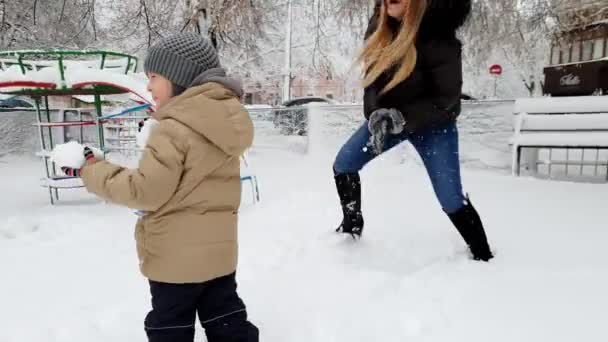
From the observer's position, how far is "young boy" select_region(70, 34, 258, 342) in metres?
1.49

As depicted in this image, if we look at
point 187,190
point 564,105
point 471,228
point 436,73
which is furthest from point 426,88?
point 564,105

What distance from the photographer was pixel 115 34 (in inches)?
424

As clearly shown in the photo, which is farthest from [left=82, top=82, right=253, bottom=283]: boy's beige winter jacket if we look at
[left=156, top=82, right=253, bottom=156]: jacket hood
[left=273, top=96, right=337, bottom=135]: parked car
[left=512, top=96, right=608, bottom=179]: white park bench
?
[left=273, top=96, right=337, bottom=135]: parked car

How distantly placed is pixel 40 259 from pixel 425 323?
221cm

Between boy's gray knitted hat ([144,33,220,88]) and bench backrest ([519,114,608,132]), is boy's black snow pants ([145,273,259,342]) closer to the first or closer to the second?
boy's gray knitted hat ([144,33,220,88])

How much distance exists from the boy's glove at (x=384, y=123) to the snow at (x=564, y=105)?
14.2ft

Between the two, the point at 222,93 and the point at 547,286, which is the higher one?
the point at 222,93

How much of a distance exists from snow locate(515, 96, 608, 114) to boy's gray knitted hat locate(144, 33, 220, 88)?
17.9 ft

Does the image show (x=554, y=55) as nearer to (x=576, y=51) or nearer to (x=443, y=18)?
(x=576, y=51)

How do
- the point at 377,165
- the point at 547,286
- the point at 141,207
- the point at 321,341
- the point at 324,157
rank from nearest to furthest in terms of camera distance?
the point at 141,207, the point at 321,341, the point at 547,286, the point at 377,165, the point at 324,157


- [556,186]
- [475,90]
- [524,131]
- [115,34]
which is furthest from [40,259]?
[475,90]

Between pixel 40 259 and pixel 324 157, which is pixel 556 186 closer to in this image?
pixel 324 157

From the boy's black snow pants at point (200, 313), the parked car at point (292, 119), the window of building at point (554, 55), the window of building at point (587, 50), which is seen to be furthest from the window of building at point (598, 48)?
the boy's black snow pants at point (200, 313)

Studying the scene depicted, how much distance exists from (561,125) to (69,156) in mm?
5703
